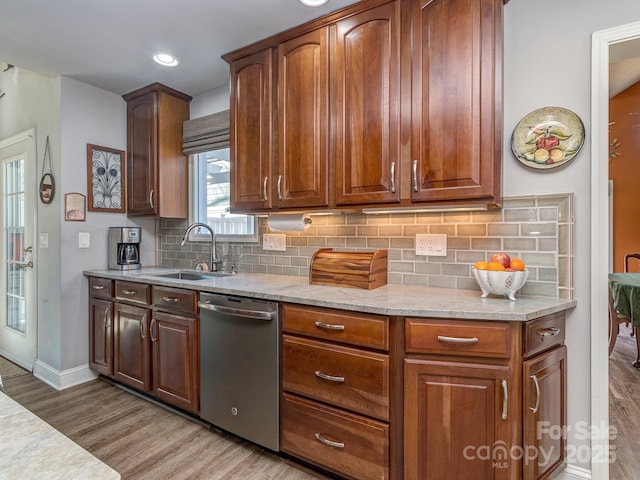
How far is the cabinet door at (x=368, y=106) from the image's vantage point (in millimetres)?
1817

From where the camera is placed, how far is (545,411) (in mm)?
1518

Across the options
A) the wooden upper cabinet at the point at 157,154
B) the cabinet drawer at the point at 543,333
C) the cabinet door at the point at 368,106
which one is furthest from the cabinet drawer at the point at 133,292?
the cabinet drawer at the point at 543,333

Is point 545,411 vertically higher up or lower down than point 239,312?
lower down

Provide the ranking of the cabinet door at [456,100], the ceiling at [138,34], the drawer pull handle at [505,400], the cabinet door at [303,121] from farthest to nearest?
the cabinet door at [303,121], the ceiling at [138,34], the cabinet door at [456,100], the drawer pull handle at [505,400]

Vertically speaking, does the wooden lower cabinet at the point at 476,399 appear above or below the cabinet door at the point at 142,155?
below

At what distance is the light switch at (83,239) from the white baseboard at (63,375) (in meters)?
0.99

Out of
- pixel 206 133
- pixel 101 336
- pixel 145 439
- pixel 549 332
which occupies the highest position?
pixel 206 133

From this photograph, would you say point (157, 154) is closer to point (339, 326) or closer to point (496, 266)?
point (339, 326)

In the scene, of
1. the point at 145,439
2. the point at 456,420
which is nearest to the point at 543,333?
the point at 456,420

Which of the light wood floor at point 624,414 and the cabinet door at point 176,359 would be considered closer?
the light wood floor at point 624,414

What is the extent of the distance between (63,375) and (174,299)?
55.1 inches

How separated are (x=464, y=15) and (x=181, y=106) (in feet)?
7.95

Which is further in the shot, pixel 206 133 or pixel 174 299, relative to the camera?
pixel 206 133

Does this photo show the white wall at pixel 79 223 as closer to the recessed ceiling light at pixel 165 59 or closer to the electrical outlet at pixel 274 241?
the recessed ceiling light at pixel 165 59
